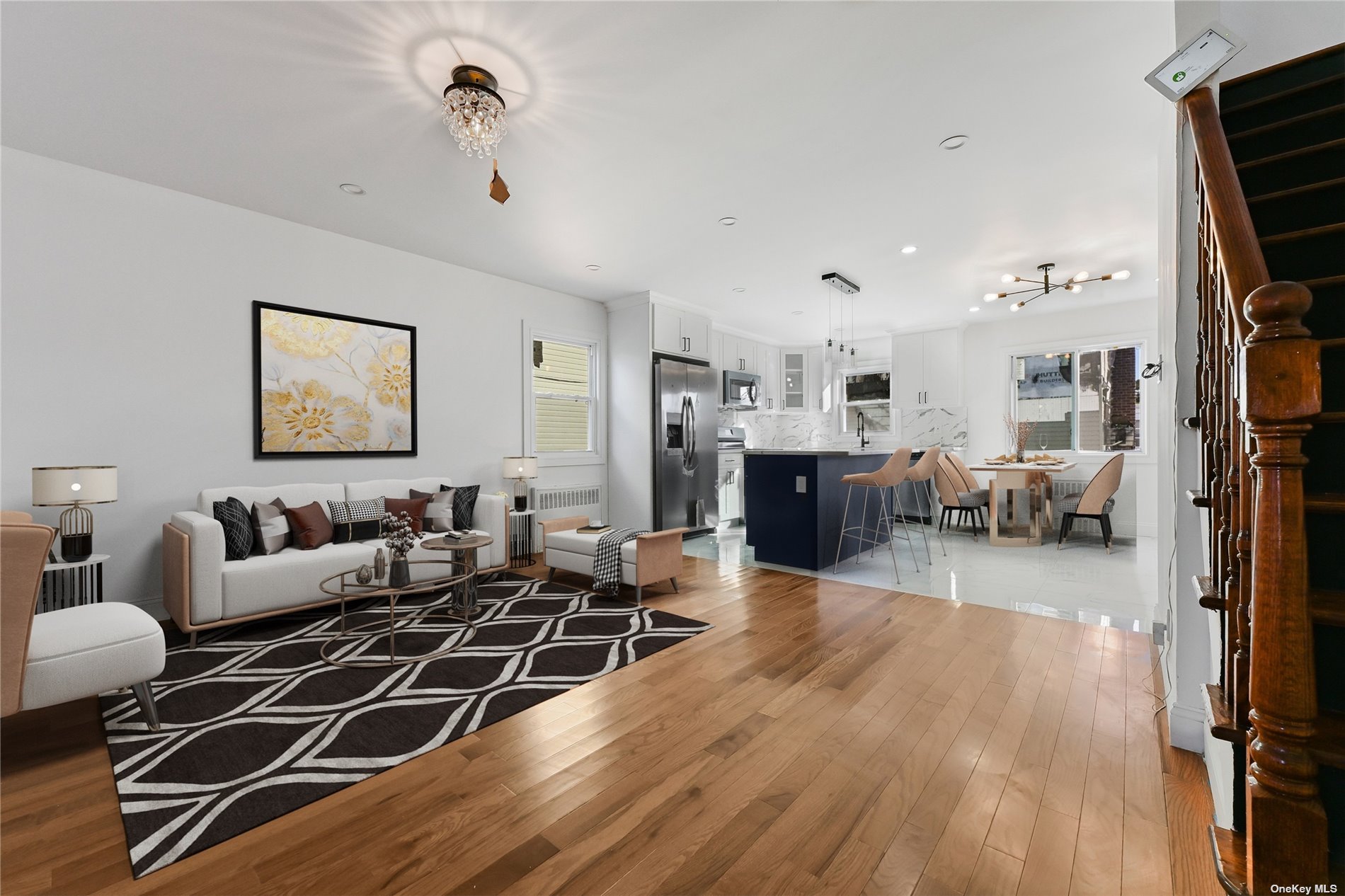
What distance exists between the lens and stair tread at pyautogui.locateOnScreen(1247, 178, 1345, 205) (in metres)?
1.52

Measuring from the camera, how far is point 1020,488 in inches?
240

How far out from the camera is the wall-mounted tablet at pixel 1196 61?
1729mm

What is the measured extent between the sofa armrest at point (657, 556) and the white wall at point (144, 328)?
2393mm

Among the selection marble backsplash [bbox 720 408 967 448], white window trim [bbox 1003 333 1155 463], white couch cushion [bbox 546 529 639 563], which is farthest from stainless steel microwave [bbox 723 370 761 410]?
white couch cushion [bbox 546 529 639 563]

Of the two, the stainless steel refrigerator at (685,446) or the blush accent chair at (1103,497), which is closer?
the blush accent chair at (1103,497)

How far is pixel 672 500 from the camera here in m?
6.36

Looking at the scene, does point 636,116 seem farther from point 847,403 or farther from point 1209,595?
point 847,403

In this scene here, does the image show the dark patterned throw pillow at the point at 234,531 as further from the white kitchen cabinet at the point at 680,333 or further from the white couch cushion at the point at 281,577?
the white kitchen cabinet at the point at 680,333

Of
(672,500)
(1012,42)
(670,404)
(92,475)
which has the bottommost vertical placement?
(672,500)

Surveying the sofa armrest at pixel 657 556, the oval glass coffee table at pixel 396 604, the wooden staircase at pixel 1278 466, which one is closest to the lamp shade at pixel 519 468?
the oval glass coffee table at pixel 396 604

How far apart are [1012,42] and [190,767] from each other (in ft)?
14.1

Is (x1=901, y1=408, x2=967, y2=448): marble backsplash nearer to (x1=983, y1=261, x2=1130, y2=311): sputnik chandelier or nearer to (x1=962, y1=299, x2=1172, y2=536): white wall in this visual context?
(x1=962, y1=299, x2=1172, y2=536): white wall

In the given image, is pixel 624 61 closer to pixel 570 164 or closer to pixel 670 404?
pixel 570 164

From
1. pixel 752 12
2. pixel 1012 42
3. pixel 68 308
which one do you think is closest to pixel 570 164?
pixel 752 12
